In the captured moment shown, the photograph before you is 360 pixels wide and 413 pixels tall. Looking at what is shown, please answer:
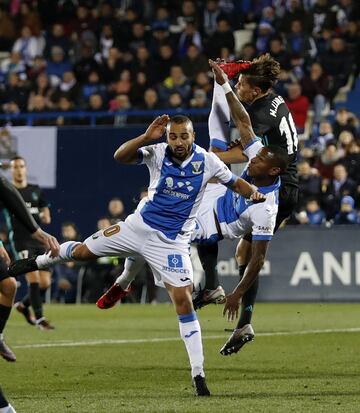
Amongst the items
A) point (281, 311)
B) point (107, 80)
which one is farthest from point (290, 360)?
point (107, 80)

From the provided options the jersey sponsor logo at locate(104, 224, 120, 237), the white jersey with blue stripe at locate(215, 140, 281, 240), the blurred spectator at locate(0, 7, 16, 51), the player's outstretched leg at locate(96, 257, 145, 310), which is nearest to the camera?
the jersey sponsor logo at locate(104, 224, 120, 237)

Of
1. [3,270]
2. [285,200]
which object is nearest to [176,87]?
[285,200]

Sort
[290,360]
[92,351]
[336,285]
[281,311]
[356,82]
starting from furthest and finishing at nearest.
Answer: [356,82] → [336,285] → [281,311] → [92,351] → [290,360]

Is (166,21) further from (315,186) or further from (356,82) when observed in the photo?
(315,186)

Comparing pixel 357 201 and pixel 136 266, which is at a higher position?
pixel 136 266

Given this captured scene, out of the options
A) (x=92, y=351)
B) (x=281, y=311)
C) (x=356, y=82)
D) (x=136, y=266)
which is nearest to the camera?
(x=136, y=266)

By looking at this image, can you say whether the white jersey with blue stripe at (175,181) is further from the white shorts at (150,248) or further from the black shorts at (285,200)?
the black shorts at (285,200)

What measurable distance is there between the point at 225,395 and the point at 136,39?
1805cm

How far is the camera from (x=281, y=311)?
1920 cm

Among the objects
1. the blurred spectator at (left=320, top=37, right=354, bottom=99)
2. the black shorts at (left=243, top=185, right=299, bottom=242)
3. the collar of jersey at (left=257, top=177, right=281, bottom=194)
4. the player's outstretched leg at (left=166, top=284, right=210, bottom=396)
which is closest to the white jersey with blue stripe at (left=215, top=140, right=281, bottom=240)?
the collar of jersey at (left=257, top=177, right=281, bottom=194)

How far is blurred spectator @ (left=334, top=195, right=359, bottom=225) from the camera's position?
68.4ft

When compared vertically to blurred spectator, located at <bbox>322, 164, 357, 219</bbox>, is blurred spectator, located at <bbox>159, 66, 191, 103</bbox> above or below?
above

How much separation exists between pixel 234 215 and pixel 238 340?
4.14 ft

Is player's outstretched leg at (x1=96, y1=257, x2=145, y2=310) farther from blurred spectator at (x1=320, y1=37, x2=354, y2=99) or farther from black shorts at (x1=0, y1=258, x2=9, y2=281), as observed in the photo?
blurred spectator at (x1=320, y1=37, x2=354, y2=99)
